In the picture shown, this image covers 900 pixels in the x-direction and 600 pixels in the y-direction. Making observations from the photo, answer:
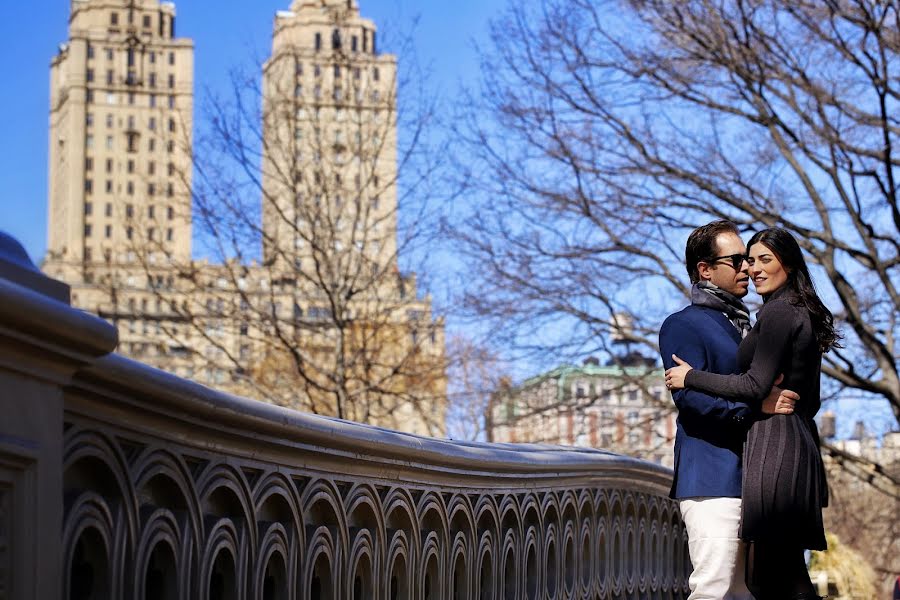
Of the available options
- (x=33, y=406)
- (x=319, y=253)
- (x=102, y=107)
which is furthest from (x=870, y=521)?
(x=102, y=107)

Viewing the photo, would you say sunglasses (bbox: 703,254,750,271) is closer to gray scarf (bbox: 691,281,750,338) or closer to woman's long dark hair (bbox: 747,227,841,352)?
gray scarf (bbox: 691,281,750,338)

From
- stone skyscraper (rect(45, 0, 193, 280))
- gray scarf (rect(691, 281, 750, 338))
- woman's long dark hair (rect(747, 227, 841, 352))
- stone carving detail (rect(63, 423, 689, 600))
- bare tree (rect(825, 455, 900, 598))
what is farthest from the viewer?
stone skyscraper (rect(45, 0, 193, 280))

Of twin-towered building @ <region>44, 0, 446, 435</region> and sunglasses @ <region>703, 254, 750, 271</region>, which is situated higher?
twin-towered building @ <region>44, 0, 446, 435</region>

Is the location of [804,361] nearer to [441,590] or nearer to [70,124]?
[441,590]

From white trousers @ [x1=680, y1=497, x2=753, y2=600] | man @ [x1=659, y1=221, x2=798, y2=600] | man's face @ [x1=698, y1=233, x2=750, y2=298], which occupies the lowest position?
white trousers @ [x1=680, y1=497, x2=753, y2=600]

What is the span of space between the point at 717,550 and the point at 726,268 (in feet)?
3.15

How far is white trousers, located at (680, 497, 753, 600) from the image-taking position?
4.54 m

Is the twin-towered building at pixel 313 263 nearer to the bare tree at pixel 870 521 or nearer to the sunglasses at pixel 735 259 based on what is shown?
the bare tree at pixel 870 521

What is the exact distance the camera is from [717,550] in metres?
4.56

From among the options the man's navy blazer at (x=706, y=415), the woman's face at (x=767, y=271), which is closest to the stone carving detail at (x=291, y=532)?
the man's navy blazer at (x=706, y=415)

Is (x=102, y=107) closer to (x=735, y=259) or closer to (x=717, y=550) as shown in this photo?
(x=735, y=259)

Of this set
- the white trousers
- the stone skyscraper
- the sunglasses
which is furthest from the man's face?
the stone skyscraper

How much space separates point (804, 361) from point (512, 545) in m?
1.44

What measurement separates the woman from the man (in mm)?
74
